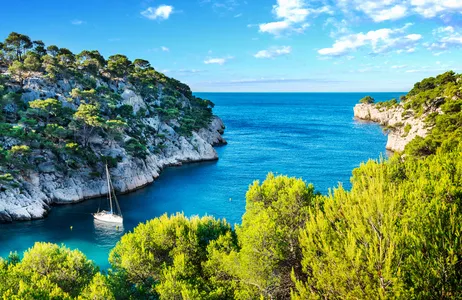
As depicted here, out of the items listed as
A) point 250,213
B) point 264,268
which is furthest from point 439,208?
point 250,213

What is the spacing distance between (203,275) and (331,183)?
41066 millimetres

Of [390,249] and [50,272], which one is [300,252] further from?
[50,272]

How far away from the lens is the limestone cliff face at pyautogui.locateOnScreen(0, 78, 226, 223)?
4527 cm

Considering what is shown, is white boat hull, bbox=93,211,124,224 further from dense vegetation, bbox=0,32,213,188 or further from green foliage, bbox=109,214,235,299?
green foliage, bbox=109,214,235,299

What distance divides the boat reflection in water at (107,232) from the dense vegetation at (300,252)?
15094 mm

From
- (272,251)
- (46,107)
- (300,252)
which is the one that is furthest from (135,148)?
(272,251)

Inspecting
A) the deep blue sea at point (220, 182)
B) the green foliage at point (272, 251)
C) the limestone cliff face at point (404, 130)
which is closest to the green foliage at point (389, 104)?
the limestone cliff face at point (404, 130)

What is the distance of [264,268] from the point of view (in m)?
17.8

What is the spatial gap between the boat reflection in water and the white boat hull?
39 centimetres

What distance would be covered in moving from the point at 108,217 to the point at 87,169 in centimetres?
1251

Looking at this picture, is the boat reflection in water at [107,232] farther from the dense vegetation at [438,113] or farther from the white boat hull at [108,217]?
the dense vegetation at [438,113]

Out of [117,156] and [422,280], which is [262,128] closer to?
[117,156]

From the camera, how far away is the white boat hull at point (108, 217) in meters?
44.8

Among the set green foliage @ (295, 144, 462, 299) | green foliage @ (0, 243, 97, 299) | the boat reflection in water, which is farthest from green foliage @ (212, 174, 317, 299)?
the boat reflection in water
